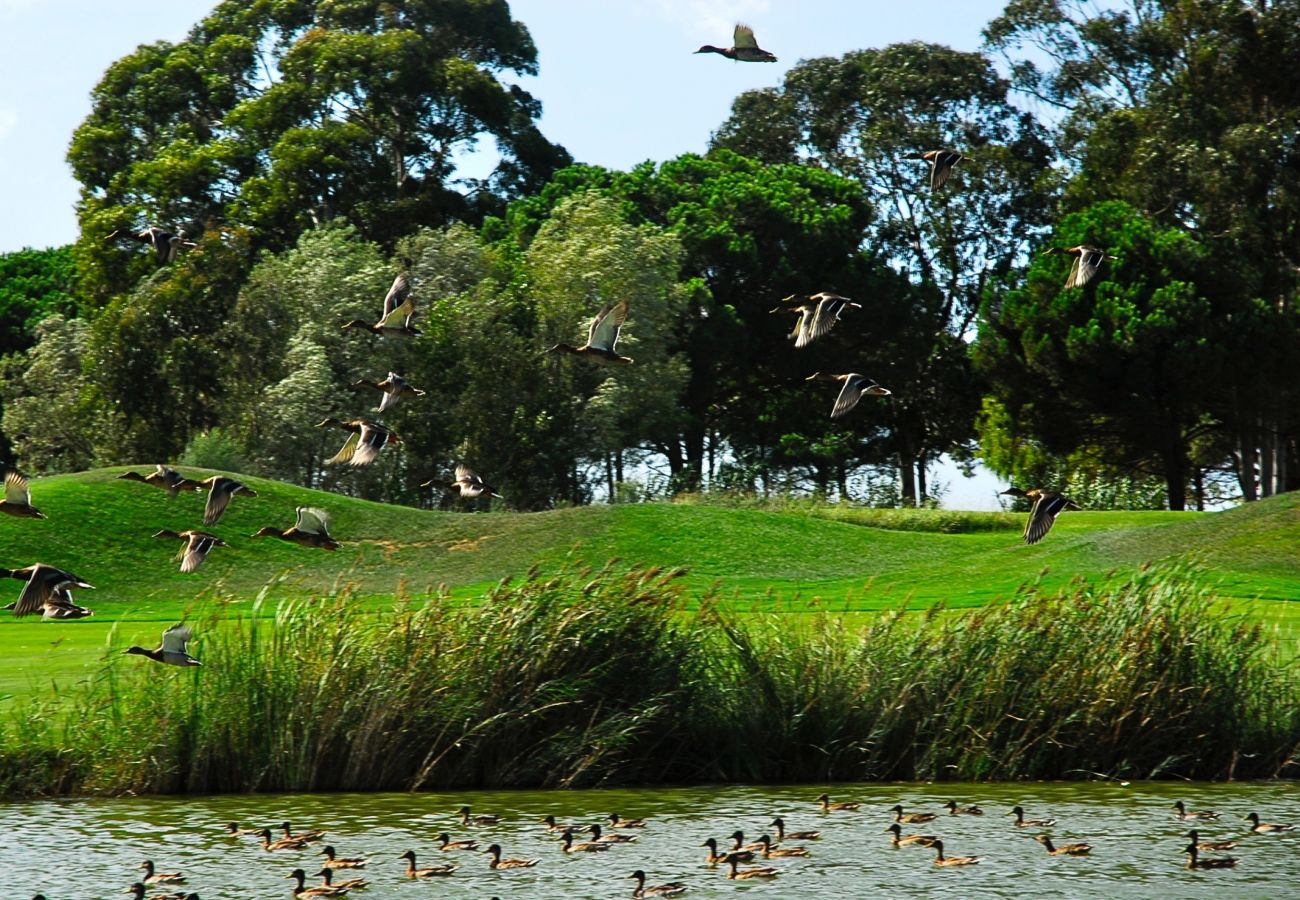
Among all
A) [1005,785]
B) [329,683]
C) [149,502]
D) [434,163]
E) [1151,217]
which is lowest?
[1005,785]

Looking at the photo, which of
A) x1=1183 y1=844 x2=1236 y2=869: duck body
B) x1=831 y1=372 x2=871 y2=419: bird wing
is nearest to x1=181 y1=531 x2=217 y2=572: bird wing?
x1=831 y1=372 x2=871 y2=419: bird wing

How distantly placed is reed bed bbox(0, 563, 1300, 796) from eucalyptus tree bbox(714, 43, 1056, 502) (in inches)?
1867

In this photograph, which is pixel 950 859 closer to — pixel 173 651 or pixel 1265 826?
pixel 1265 826

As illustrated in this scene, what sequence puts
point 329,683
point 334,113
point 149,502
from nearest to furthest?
point 329,683, point 149,502, point 334,113

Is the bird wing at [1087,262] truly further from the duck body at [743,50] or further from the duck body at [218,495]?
the duck body at [218,495]

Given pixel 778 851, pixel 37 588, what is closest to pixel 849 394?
pixel 778 851

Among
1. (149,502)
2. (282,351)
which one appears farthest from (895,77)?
(149,502)

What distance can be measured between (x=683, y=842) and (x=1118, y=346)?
3851 cm

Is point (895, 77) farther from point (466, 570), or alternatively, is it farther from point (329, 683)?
point (329, 683)

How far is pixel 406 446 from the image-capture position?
162 feet

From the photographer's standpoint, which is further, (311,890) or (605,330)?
(605,330)

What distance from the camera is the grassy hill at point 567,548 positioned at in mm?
31469

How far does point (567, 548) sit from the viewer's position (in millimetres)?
34719

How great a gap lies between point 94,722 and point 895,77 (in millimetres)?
55188
